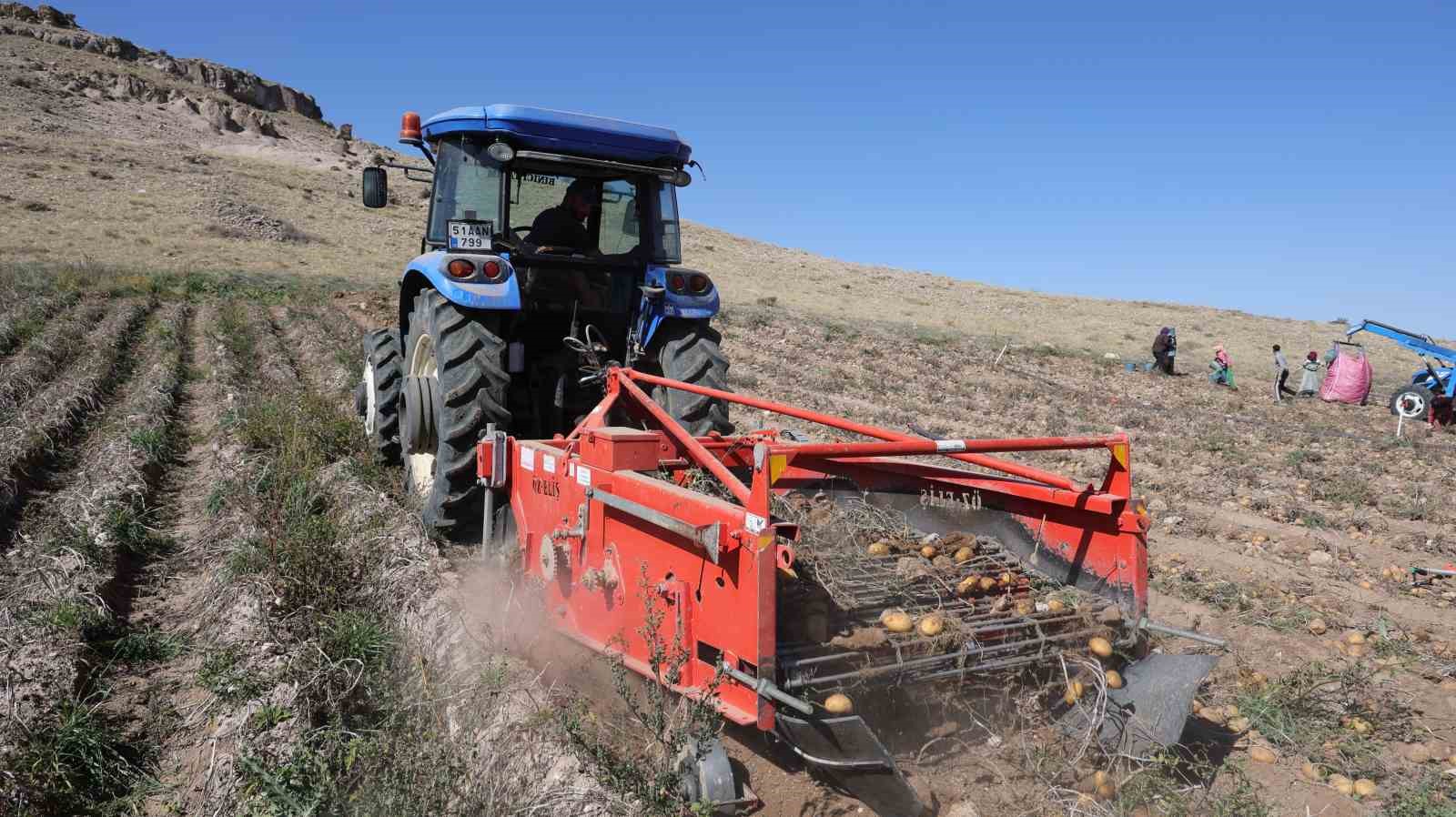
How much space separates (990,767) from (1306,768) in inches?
50.0

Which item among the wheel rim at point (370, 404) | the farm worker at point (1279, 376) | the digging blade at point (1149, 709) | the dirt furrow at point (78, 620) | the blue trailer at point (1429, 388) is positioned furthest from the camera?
the farm worker at point (1279, 376)

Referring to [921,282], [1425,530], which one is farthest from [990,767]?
[921,282]

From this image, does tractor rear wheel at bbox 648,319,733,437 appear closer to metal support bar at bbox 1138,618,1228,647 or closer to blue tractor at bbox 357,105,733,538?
blue tractor at bbox 357,105,733,538

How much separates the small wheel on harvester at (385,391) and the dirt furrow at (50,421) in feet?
6.47

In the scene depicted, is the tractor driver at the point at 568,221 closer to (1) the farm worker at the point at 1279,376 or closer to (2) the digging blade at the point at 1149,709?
(2) the digging blade at the point at 1149,709

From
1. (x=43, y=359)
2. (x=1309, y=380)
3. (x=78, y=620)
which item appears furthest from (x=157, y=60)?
(x=78, y=620)

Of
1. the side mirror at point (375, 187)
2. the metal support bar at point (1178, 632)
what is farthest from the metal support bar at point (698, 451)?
the side mirror at point (375, 187)

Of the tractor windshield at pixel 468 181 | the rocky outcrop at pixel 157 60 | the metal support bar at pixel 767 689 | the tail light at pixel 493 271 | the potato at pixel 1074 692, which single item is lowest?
the potato at pixel 1074 692

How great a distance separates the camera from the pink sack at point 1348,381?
16734mm

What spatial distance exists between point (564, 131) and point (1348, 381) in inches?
667

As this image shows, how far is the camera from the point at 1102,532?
12.3ft

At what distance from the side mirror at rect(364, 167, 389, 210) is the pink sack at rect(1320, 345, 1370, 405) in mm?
17170

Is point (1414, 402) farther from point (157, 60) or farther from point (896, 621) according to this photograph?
point (157, 60)

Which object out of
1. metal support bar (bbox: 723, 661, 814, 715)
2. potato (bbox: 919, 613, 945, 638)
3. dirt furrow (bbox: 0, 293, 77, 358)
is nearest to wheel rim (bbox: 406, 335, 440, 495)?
metal support bar (bbox: 723, 661, 814, 715)
